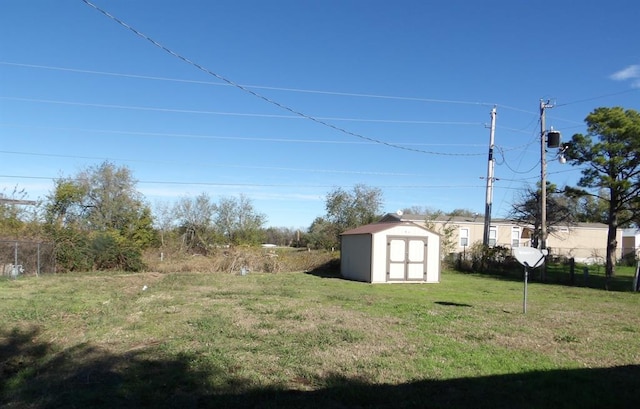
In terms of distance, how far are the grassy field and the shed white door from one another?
8.44 metres

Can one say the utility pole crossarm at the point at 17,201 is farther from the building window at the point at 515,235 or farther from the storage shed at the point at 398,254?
the building window at the point at 515,235

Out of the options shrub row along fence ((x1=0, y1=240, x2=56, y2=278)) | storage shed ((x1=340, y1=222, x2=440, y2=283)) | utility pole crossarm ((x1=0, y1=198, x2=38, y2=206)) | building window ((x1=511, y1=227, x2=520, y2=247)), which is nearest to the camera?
shrub row along fence ((x1=0, y1=240, x2=56, y2=278))

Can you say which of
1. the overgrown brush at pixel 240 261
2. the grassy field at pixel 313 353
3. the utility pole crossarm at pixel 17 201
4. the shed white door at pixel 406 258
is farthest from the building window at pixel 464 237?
the utility pole crossarm at pixel 17 201

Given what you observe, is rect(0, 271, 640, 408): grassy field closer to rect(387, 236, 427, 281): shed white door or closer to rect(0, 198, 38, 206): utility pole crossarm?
rect(387, 236, 427, 281): shed white door

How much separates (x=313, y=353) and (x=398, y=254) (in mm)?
15827

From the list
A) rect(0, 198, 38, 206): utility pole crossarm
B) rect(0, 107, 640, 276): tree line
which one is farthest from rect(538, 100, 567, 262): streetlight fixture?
rect(0, 198, 38, 206): utility pole crossarm

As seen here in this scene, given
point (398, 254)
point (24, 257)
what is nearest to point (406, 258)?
point (398, 254)

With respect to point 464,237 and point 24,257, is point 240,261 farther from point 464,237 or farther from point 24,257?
point 464,237

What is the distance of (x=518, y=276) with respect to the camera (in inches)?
1093

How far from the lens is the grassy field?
A: 17.8 ft

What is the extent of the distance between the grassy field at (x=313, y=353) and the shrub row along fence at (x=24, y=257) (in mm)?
9157

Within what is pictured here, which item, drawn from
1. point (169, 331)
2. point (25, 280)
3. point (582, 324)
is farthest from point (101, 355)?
point (25, 280)

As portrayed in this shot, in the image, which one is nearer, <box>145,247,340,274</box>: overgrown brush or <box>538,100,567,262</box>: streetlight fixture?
<box>538,100,567,262</box>: streetlight fixture

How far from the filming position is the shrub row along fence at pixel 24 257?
21.7 m
